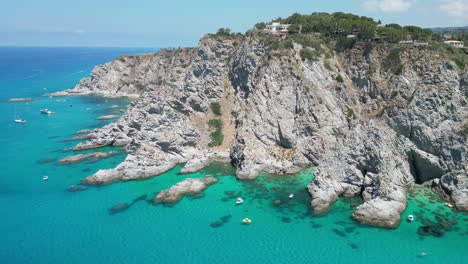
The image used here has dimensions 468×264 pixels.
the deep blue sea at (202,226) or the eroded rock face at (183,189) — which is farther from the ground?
the eroded rock face at (183,189)

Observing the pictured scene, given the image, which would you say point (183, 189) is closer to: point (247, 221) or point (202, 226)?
point (202, 226)

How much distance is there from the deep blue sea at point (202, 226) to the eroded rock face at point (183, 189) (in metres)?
0.95

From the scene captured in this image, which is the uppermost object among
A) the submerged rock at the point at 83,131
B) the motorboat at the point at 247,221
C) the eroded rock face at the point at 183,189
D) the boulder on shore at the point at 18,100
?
the boulder on shore at the point at 18,100

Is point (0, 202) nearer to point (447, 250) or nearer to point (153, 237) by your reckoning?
point (153, 237)

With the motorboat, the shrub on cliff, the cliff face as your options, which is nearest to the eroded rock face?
the cliff face

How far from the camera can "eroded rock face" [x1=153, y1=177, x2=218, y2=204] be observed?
39931mm

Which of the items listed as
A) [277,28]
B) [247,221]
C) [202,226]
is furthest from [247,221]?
[277,28]

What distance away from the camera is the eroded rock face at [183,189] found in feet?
131

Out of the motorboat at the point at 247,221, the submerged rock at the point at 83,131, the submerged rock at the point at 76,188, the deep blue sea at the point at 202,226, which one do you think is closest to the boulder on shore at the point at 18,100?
the submerged rock at the point at 83,131

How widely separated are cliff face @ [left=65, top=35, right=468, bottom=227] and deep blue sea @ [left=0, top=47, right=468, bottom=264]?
2115 millimetres

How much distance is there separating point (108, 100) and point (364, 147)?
258 ft

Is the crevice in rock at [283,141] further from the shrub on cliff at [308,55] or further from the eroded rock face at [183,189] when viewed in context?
the shrub on cliff at [308,55]

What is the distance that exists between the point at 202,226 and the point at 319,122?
886 inches

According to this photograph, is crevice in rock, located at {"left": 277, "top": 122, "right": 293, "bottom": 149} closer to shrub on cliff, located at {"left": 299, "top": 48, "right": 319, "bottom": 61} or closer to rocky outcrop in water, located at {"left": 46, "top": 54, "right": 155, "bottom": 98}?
shrub on cliff, located at {"left": 299, "top": 48, "right": 319, "bottom": 61}
